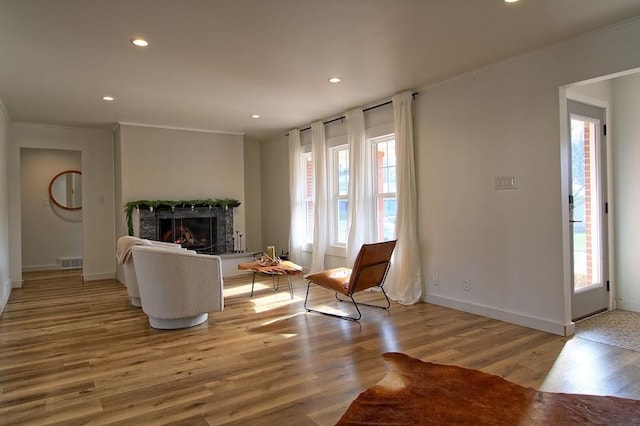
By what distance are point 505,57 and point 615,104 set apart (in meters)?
1.50

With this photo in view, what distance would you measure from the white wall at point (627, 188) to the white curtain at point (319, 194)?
3.66m

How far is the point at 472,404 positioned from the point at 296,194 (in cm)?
498

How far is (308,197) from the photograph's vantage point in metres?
6.97

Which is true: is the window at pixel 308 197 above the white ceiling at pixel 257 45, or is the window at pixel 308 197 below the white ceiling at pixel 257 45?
below

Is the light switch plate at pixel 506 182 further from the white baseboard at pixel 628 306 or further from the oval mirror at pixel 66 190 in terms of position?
the oval mirror at pixel 66 190

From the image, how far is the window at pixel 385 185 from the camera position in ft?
17.4

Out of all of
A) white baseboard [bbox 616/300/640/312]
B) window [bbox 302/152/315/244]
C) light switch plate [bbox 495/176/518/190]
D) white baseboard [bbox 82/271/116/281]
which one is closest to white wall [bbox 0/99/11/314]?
white baseboard [bbox 82/271/116/281]

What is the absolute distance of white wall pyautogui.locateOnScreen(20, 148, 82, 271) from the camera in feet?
26.0

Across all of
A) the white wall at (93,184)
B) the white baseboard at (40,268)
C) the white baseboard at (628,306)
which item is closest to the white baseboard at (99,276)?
the white wall at (93,184)

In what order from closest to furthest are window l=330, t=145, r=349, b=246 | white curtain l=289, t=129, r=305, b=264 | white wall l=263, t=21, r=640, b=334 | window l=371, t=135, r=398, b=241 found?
white wall l=263, t=21, r=640, b=334 → window l=371, t=135, r=398, b=241 → window l=330, t=145, r=349, b=246 → white curtain l=289, t=129, r=305, b=264

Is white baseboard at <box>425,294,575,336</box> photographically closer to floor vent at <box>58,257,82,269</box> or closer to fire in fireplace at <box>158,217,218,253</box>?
fire in fireplace at <box>158,217,218,253</box>

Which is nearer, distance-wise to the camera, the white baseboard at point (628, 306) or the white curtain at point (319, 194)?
the white baseboard at point (628, 306)

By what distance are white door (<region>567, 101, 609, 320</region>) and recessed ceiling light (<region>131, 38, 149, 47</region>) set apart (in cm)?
384

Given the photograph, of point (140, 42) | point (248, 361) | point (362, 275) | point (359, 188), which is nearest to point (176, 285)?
point (248, 361)
